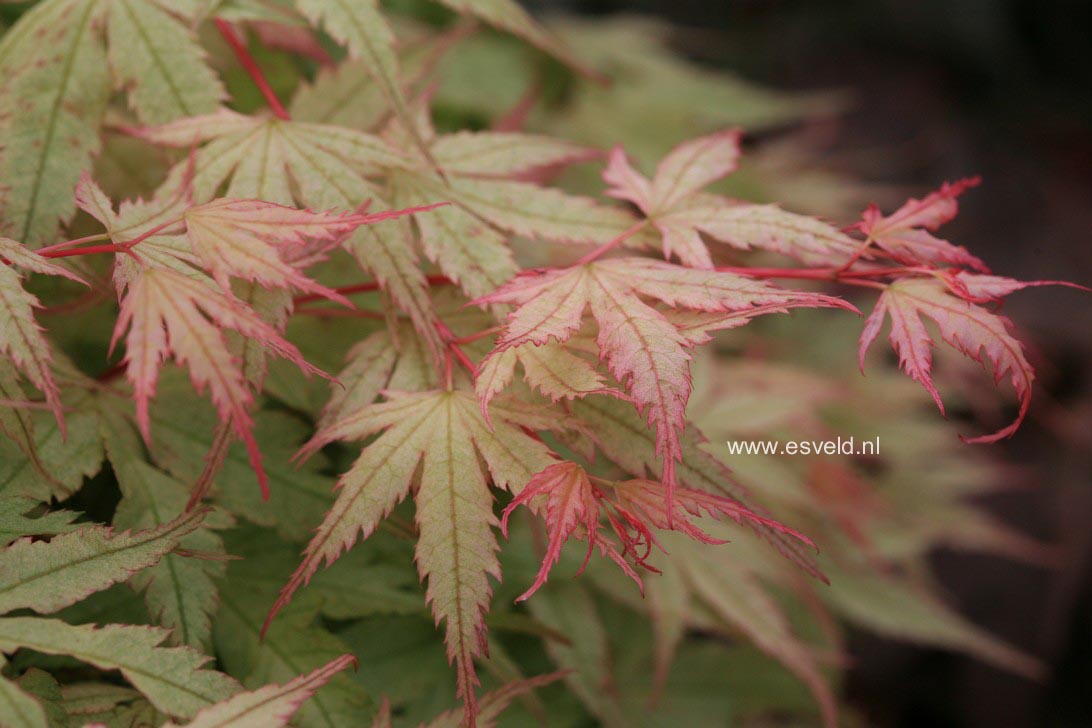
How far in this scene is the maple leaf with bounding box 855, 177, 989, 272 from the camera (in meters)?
0.61

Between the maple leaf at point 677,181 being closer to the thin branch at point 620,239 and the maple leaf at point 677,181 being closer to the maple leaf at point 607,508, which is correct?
the thin branch at point 620,239

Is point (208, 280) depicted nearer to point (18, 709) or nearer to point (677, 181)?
point (18, 709)

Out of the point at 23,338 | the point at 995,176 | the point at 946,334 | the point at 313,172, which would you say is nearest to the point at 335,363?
the point at 313,172

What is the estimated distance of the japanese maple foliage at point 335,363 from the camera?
50cm

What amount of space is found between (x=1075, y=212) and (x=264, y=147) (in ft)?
9.27

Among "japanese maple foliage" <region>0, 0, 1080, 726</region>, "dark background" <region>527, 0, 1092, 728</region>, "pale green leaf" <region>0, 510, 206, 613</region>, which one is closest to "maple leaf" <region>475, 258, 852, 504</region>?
"japanese maple foliage" <region>0, 0, 1080, 726</region>

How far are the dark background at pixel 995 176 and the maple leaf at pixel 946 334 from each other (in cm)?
182

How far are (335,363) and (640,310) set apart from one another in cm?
30

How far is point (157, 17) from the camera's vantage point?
2.24 feet

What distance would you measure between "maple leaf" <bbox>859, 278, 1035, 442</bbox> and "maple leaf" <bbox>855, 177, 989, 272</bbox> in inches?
1.6

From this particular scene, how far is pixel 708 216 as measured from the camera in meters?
0.65

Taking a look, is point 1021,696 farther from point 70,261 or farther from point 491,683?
point 70,261

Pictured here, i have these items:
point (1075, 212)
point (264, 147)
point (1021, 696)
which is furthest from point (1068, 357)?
point (264, 147)

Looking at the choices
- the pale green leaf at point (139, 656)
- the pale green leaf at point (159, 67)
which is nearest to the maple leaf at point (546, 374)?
the pale green leaf at point (139, 656)
